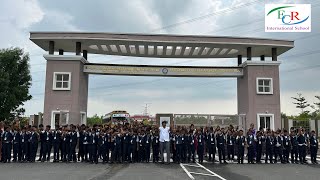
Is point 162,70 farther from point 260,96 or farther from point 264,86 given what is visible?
point 264,86

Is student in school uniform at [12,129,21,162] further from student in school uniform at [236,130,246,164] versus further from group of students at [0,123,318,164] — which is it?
student in school uniform at [236,130,246,164]

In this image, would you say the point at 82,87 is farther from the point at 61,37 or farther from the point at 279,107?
the point at 279,107

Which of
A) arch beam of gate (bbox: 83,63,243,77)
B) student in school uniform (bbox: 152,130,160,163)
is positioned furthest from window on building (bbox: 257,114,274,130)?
student in school uniform (bbox: 152,130,160,163)

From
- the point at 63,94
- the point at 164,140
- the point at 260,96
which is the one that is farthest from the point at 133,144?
the point at 260,96

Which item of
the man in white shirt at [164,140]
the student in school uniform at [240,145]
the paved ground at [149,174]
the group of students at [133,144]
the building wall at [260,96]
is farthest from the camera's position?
the building wall at [260,96]

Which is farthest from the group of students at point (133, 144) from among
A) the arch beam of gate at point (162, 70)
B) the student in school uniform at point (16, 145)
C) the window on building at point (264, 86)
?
the arch beam of gate at point (162, 70)

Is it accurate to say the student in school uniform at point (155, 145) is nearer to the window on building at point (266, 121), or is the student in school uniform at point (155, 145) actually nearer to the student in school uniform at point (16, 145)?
the student in school uniform at point (16, 145)

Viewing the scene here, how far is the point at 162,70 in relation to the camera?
949 inches

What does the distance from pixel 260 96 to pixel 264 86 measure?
885 millimetres

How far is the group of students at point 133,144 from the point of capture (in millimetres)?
15492

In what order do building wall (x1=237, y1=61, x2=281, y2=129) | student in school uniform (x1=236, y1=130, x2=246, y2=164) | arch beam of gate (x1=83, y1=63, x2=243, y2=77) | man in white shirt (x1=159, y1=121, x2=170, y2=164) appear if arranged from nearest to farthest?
man in white shirt (x1=159, y1=121, x2=170, y2=164), student in school uniform (x1=236, y1=130, x2=246, y2=164), building wall (x1=237, y1=61, x2=281, y2=129), arch beam of gate (x1=83, y1=63, x2=243, y2=77)

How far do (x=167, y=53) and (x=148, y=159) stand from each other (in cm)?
1232

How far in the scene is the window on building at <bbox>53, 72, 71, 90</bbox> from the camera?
75.1 ft

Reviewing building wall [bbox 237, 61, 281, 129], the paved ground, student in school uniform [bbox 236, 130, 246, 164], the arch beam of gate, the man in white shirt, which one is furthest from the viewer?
the arch beam of gate
